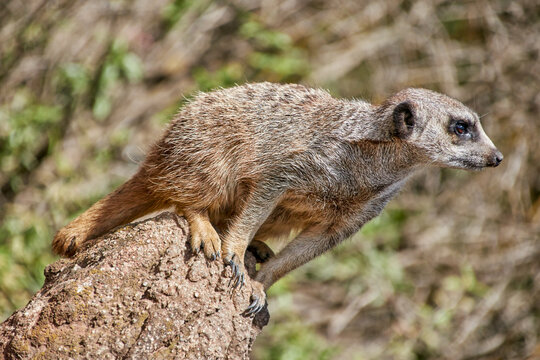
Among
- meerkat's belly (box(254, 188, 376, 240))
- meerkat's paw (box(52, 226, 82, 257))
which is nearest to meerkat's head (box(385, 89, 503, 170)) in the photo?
meerkat's belly (box(254, 188, 376, 240))

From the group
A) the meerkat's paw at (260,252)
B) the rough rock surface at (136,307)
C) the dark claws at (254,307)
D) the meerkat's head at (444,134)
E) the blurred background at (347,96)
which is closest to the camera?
the rough rock surface at (136,307)

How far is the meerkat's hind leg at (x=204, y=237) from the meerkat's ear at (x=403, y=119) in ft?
4.37

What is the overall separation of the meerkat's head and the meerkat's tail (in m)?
1.69

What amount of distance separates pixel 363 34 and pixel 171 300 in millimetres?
6898

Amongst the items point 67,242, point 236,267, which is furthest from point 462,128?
point 67,242

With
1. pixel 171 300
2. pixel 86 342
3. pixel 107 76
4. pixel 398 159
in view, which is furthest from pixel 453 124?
pixel 107 76

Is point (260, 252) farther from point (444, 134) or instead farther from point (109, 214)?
point (444, 134)

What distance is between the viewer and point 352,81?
10320mm

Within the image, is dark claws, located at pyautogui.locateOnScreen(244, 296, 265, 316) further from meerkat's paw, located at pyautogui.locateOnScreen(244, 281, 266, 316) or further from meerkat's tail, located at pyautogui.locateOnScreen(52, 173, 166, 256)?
meerkat's tail, located at pyautogui.locateOnScreen(52, 173, 166, 256)

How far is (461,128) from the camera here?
4.63 meters

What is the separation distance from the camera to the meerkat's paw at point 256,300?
412 centimetres

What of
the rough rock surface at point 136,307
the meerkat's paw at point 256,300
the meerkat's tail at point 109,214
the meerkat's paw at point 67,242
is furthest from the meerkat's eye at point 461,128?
the meerkat's paw at point 67,242

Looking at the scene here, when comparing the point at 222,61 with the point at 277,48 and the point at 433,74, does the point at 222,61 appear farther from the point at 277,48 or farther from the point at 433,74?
the point at 433,74

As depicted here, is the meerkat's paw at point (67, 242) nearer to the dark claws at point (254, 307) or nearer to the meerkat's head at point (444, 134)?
the dark claws at point (254, 307)
